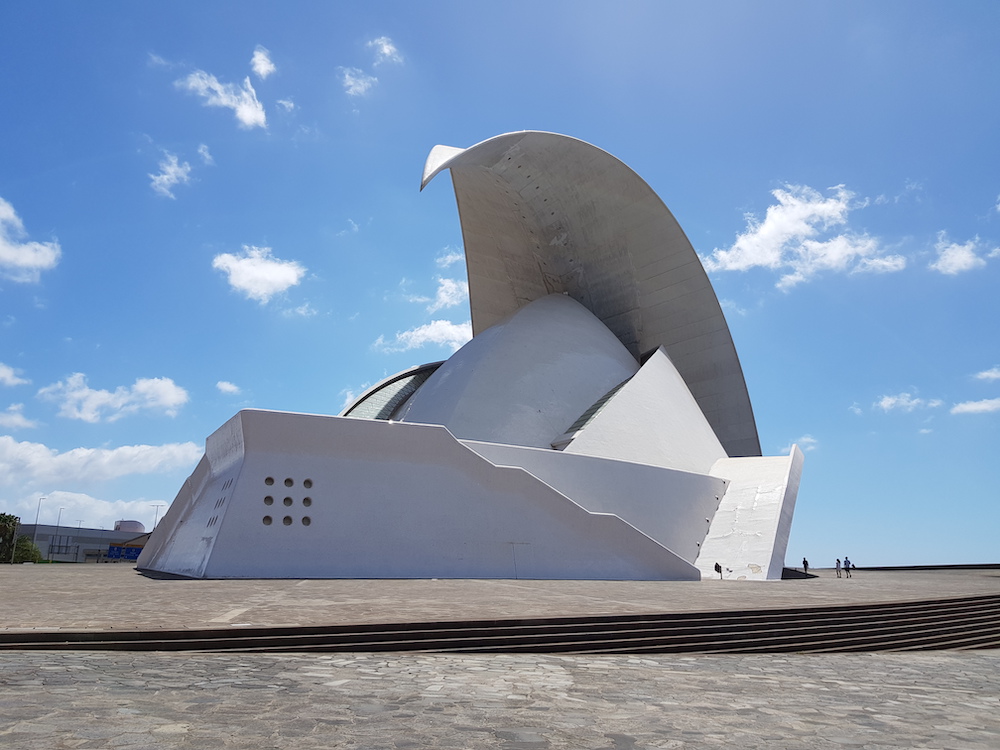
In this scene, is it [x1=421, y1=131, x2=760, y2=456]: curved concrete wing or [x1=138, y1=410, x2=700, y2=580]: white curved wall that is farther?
[x1=421, y1=131, x2=760, y2=456]: curved concrete wing

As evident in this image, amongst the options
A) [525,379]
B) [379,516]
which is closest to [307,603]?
[379,516]

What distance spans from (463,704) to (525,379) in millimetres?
16017

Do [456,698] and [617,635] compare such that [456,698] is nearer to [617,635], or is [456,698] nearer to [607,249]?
[617,635]

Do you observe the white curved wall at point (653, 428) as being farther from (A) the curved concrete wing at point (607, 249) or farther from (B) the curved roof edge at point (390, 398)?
(B) the curved roof edge at point (390, 398)

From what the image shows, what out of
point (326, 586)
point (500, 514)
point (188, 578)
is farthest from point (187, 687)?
point (500, 514)

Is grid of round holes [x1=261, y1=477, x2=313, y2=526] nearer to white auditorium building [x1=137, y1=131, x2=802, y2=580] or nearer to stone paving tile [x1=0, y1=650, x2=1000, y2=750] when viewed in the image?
white auditorium building [x1=137, y1=131, x2=802, y2=580]

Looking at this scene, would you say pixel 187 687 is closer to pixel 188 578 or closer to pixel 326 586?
pixel 326 586

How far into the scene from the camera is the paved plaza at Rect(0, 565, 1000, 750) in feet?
9.14

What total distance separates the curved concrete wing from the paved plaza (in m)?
17.4

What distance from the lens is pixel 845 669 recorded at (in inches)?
201

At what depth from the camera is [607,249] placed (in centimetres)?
2298

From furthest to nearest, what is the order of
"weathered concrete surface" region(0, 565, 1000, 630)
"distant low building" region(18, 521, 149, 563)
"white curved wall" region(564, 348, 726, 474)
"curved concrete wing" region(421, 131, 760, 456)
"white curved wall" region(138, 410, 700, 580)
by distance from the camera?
"distant low building" region(18, 521, 149, 563)
"curved concrete wing" region(421, 131, 760, 456)
"white curved wall" region(564, 348, 726, 474)
"white curved wall" region(138, 410, 700, 580)
"weathered concrete surface" region(0, 565, 1000, 630)

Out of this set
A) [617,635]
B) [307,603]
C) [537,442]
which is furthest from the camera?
[537,442]

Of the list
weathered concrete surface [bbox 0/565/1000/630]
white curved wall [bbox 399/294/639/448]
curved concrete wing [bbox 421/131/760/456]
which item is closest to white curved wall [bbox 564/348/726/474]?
white curved wall [bbox 399/294/639/448]
